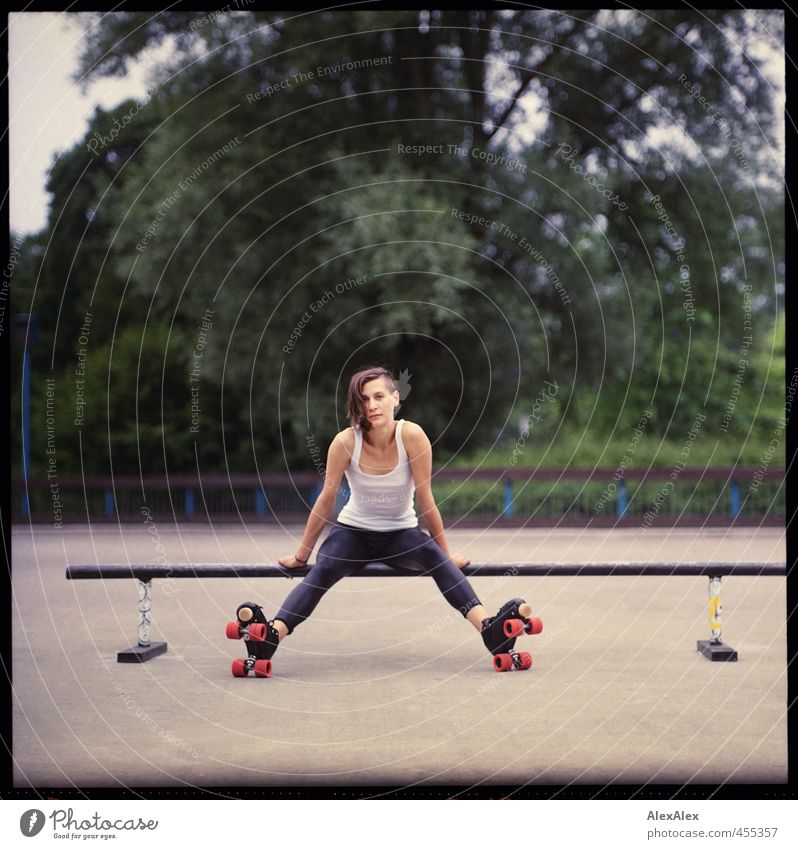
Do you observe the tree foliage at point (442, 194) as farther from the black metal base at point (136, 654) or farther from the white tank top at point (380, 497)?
the white tank top at point (380, 497)

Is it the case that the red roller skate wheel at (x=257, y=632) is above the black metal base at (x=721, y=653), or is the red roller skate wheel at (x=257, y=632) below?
above

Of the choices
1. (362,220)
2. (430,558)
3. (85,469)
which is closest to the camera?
(430,558)

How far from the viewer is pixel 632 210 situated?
18.5 m

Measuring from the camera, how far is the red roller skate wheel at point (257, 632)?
6.06 m

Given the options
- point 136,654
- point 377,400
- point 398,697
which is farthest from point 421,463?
point 136,654

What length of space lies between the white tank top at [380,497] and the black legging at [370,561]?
5 centimetres

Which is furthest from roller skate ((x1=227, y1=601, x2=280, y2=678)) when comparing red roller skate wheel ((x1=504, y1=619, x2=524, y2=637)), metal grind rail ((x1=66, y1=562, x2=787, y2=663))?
red roller skate wheel ((x1=504, y1=619, x2=524, y2=637))

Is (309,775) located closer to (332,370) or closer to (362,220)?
(362,220)

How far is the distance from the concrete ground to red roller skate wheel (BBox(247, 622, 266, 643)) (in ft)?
0.79

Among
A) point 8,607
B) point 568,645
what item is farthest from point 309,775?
point 568,645

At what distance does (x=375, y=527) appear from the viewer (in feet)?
20.3

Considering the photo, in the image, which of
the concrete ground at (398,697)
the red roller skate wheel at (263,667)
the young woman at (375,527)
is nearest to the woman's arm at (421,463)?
the young woman at (375,527)

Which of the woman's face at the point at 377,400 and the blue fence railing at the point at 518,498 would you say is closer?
the woman's face at the point at 377,400

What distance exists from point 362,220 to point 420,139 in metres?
2.00
